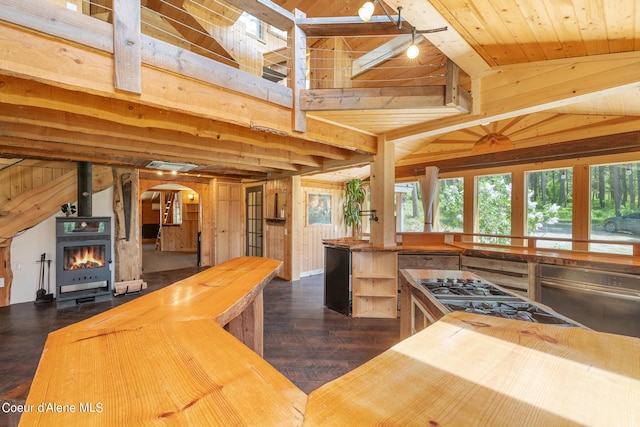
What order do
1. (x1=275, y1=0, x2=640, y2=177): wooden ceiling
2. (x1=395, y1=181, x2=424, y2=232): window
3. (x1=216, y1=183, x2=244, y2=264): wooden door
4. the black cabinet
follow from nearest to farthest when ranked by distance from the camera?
(x1=275, y1=0, x2=640, y2=177): wooden ceiling → the black cabinet → (x1=395, y1=181, x2=424, y2=232): window → (x1=216, y1=183, x2=244, y2=264): wooden door

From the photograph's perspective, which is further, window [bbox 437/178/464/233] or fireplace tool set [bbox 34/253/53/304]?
window [bbox 437/178/464/233]

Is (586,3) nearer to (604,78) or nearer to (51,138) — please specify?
(604,78)

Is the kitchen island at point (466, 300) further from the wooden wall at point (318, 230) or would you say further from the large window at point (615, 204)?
the wooden wall at point (318, 230)

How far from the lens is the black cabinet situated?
12.8 feet

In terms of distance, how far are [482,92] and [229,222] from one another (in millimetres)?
6052

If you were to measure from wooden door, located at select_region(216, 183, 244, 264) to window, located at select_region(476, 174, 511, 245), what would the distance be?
5.49 metres

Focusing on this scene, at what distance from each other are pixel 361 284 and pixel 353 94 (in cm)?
248

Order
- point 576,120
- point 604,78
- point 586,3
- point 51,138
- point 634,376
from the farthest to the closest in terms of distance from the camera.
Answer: point 576,120 → point 51,138 → point 604,78 → point 586,3 → point 634,376

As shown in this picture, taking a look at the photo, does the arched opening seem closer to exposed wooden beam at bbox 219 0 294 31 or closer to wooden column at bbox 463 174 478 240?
exposed wooden beam at bbox 219 0 294 31

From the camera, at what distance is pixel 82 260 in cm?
443

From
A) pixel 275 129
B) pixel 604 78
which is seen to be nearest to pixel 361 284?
pixel 275 129

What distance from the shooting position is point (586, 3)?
1.62 m

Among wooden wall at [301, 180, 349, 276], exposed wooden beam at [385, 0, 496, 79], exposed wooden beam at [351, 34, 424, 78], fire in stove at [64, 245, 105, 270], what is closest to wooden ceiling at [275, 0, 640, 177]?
exposed wooden beam at [385, 0, 496, 79]

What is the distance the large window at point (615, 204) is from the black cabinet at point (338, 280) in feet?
11.3
